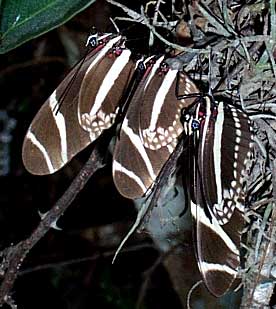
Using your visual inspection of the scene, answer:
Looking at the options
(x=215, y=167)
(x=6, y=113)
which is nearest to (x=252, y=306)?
(x=215, y=167)

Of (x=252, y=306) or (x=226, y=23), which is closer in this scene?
(x=226, y=23)

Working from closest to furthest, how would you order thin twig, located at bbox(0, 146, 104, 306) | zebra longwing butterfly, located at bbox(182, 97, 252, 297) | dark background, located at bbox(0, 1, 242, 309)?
zebra longwing butterfly, located at bbox(182, 97, 252, 297) < thin twig, located at bbox(0, 146, 104, 306) < dark background, located at bbox(0, 1, 242, 309)

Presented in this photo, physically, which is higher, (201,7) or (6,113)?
(201,7)

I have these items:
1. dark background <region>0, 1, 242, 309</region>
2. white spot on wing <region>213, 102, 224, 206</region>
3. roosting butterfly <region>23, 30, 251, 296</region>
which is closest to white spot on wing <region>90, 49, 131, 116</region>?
roosting butterfly <region>23, 30, 251, 296</region>

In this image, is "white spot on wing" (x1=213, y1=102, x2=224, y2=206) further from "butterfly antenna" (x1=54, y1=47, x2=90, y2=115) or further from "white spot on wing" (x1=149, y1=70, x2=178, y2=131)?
"butterfly antenna" (x1=54, y1=47, x2=90, y2=115)

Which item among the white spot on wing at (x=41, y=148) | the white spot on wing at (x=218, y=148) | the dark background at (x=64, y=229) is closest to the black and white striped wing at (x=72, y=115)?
the white spot on wing at (x=41, y=148)

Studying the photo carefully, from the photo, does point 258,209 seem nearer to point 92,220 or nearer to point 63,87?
point 63,87
